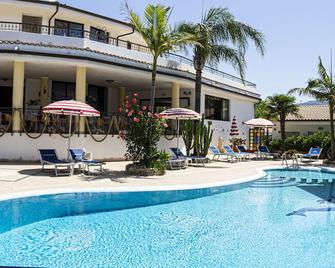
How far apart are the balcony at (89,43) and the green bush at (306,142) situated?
586 cm

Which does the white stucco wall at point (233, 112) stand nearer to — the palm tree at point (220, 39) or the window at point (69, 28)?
the palm tree at point (220, 39)

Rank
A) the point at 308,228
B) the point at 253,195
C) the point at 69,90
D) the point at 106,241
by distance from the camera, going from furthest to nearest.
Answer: the point at 69,90 → the point at 253,195 → the point at 308,228 → the point at 106,241

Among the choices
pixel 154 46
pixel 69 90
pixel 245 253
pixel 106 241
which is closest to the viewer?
pixel 245 253

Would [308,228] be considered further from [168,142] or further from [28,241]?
[168,142]

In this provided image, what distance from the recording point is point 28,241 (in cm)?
695

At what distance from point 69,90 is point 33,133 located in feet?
26.4

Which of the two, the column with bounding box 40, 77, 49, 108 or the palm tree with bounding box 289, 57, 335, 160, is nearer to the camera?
the palm tree with bounding box 289, 57, 335, 160

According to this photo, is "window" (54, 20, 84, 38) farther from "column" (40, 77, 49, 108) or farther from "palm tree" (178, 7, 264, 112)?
"palm tree" (178, 7, 264, 112)

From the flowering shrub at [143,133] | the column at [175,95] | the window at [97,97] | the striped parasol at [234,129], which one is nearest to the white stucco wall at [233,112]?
the striped parasol at [234,129]

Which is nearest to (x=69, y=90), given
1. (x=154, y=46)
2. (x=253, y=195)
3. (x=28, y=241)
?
(x=154, y=46)

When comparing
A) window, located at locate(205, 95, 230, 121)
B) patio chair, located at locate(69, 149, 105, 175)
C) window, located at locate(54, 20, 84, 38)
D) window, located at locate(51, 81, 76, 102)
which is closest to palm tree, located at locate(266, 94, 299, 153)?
window, located at locate(205, 95, 230, 121)

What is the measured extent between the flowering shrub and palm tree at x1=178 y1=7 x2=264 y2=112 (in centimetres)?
621

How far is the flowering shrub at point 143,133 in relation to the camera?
48.5 ft

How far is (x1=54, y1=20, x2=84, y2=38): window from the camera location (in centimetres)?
2243
